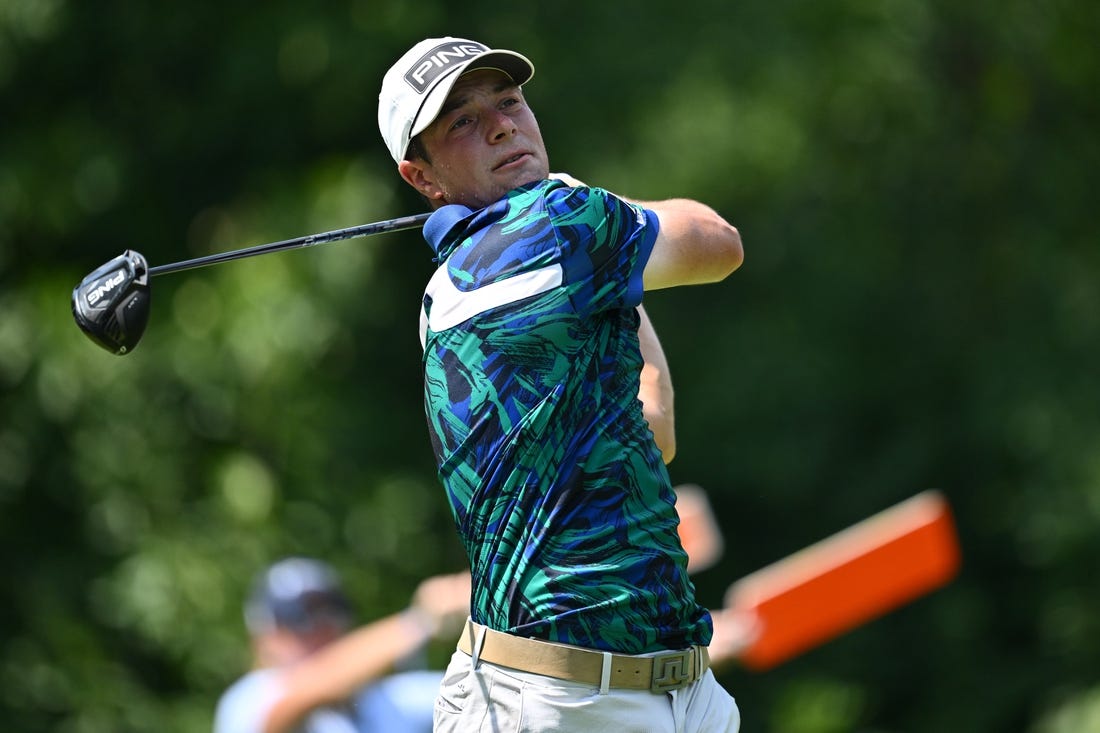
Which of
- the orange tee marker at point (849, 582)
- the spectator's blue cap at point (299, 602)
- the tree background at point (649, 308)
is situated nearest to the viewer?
the spectator's blue cap at point (299, 602)

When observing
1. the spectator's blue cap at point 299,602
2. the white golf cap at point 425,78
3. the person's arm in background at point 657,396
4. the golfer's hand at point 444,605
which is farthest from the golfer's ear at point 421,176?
the spectator's blue cap at point 299,602

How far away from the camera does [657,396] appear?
3.27 meters

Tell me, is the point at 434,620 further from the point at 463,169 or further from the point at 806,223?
the point at 806,223

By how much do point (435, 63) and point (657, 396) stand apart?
773mm

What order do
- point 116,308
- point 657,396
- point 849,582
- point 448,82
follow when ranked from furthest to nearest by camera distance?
point 849,582
point 657,396
point 116,308
point 448,82

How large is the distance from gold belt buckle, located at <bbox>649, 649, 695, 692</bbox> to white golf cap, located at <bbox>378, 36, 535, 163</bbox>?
0.95 metres

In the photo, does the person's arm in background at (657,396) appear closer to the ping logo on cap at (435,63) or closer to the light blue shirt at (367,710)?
the ping logo on cap at (435,63)

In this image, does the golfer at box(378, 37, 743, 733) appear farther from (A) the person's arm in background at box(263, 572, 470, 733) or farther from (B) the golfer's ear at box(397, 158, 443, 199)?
(A) the person's arm in background at box(263, 572, 470, 733)

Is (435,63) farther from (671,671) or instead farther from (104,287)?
(671,671)

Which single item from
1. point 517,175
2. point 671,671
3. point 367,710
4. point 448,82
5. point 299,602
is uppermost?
point 448,82

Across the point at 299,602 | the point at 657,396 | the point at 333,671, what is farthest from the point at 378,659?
the point at 657,396

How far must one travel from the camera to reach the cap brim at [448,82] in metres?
2.87

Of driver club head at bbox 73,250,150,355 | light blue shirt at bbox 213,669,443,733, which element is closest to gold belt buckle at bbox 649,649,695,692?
driver club head at bbox 73,250,150,355

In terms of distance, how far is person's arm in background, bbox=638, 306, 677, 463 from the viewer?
3240mm
